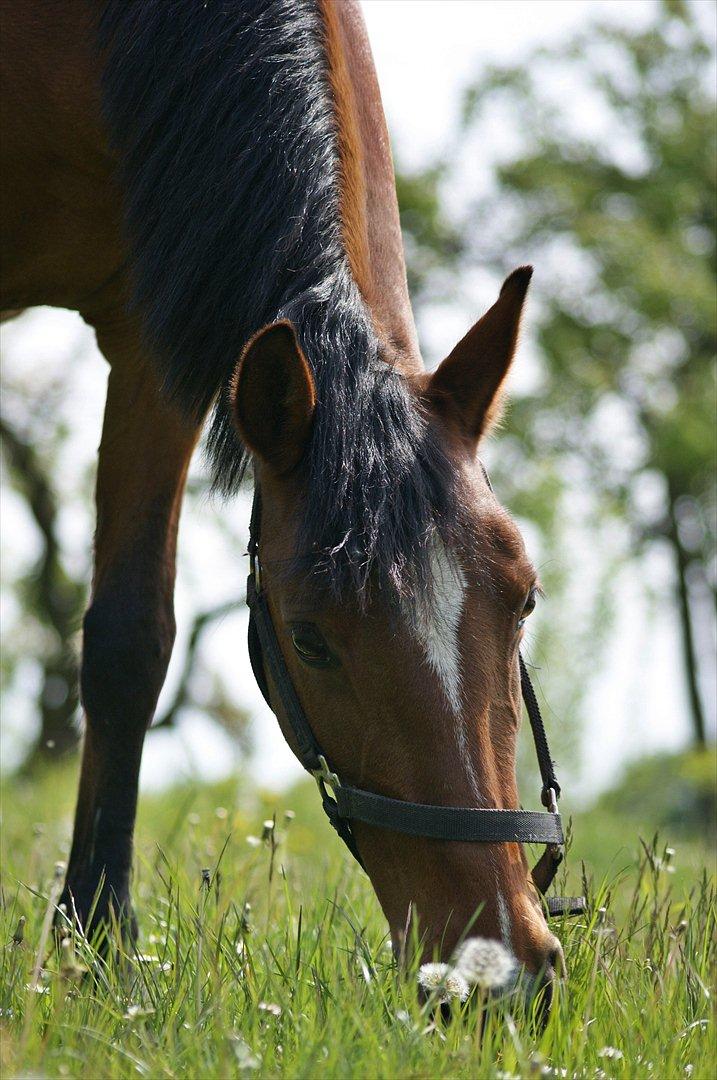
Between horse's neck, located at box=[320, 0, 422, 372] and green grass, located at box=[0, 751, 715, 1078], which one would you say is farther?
horse's neck, located at box=[320, 0, 422, 372]

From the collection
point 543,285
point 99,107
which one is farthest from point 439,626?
point 543,285

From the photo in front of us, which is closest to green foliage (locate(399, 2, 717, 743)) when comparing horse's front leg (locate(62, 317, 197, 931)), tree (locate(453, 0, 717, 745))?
tree (locate(453, 0, 717, 745))

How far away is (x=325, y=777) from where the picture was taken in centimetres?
224

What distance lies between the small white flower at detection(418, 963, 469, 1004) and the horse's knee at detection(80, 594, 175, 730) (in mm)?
1676

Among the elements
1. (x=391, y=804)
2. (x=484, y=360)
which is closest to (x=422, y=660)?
(x=391, y=804)

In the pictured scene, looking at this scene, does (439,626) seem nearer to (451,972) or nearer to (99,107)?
(451,972)

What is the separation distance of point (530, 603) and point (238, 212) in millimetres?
1111

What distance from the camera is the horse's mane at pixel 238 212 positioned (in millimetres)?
2361

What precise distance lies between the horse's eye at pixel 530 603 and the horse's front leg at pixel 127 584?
1.26 meters

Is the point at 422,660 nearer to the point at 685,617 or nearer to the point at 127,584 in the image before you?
the point at 127,584

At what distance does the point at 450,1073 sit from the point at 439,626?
2.41ft

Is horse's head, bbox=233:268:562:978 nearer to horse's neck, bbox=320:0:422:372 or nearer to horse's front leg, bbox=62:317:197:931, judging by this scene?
horse's neck, bbox=320:0:422:372

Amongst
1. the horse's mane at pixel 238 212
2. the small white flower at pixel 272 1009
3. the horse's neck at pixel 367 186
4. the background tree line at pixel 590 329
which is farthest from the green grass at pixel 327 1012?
the background tree line at pixel 590 329

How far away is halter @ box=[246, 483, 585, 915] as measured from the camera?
79.8 inches
